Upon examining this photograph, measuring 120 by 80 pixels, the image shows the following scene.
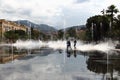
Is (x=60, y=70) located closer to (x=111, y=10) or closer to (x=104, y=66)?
(x=104, y=66)

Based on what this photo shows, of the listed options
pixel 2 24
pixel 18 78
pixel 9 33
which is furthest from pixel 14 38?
pixel 18 78

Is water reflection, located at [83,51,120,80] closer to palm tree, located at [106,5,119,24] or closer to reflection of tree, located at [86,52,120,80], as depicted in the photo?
reflection of tree, located at [86,52,120,80]

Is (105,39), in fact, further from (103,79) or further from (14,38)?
(103,79)

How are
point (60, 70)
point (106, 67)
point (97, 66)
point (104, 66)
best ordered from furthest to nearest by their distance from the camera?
point (97, 66)
point (104, 66)
point (106, 67)
point (60, 70)

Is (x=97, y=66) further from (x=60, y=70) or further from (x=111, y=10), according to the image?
(x=111, y=10)

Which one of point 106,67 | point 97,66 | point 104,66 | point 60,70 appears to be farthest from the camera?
point 97,66

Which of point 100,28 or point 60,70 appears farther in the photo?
point 100,28

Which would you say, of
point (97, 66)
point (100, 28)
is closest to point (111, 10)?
point (100, 28)

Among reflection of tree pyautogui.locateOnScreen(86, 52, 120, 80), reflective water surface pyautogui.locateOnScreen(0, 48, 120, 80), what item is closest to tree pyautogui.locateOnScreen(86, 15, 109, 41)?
reflection of tree pyautogui.locateOnScreen(86, 52, 120, 80)

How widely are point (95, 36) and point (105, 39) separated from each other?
531cm

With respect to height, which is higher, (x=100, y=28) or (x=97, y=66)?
(x=100, y=28)

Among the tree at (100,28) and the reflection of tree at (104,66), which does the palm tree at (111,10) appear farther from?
the reflection of tree at (104,66)

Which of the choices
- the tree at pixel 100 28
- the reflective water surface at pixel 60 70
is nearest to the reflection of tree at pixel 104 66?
the reflective water surface at pixel 60 70

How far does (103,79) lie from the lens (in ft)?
39.5
